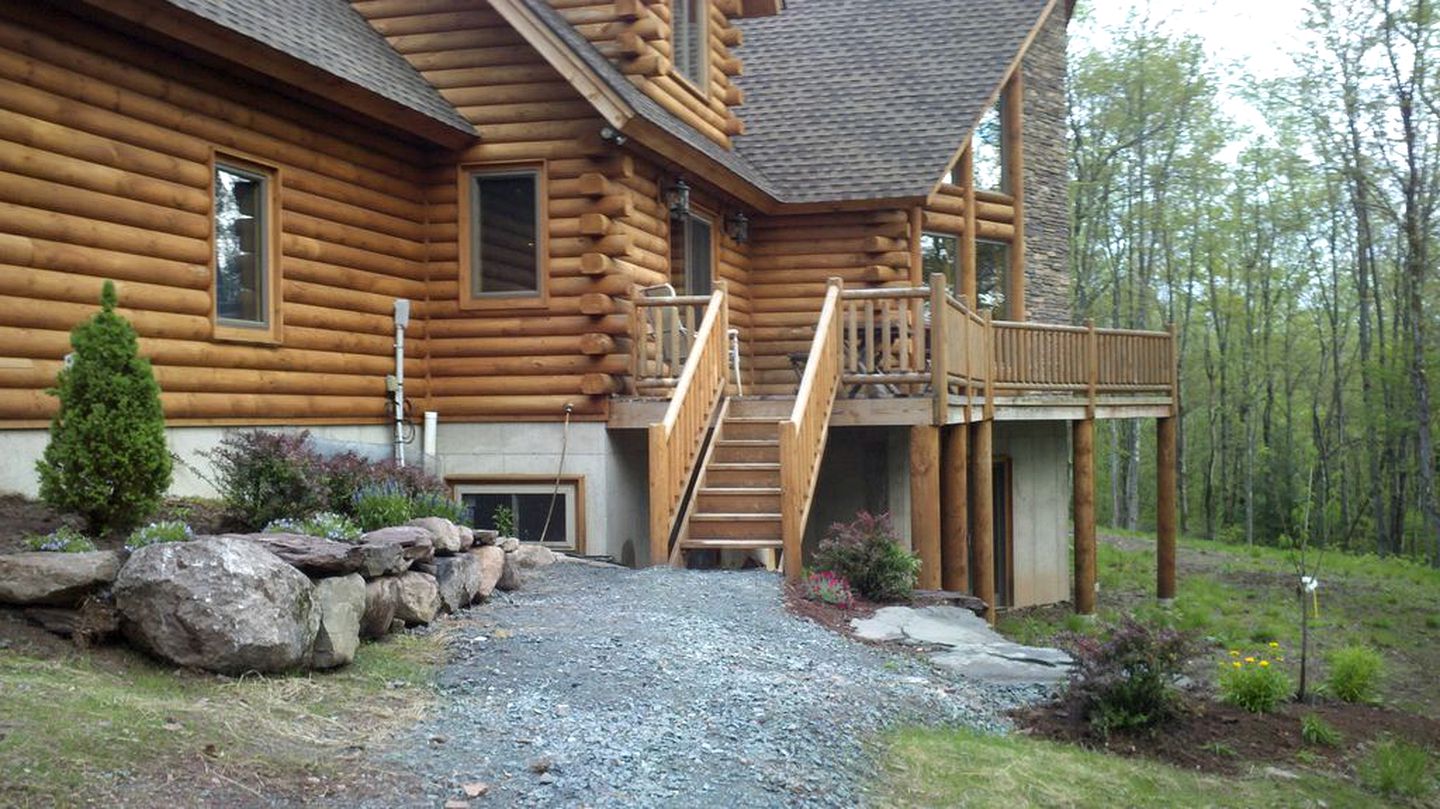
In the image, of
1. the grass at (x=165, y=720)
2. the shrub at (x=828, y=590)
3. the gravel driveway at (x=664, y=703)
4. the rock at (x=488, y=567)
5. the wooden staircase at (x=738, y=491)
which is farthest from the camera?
the wooden staircase at (x=738, y=491)

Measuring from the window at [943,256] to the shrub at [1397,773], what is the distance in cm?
1262

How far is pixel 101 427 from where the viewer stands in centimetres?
696

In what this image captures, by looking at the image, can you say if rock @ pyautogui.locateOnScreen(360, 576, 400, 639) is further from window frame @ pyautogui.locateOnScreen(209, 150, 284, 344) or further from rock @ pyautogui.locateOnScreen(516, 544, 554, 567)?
window frame @ pyautogui.locateOnScreen(209, 150, 284, 344)

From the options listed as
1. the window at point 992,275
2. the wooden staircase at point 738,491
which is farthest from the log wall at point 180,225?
the window at point 992,275

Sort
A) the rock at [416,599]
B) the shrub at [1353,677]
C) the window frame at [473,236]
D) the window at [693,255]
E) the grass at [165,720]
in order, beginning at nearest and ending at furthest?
the grass at [165,720] < the rock at [416,599] < the shrub at [1353,677] < the window frame at [473,236] < the window at [693,255]

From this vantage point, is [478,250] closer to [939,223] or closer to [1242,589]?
[939,223]

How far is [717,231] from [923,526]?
17.3 feet

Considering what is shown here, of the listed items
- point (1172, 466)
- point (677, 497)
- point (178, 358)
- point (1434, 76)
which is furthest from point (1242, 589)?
point (178, 358)

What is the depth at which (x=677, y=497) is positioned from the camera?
11164 millimetres

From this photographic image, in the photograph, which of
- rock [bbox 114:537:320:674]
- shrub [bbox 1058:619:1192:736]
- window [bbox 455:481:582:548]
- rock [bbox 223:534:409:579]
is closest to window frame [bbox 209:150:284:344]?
window [bbox 455:481:582:548]

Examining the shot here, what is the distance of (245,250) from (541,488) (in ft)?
11.5

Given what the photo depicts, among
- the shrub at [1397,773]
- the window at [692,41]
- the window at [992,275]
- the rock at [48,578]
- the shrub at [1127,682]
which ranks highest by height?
the window at [692,41]

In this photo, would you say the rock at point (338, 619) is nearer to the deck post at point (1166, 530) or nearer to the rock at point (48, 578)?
the rock at point (48, 578)

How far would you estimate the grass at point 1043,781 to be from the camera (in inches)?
231
